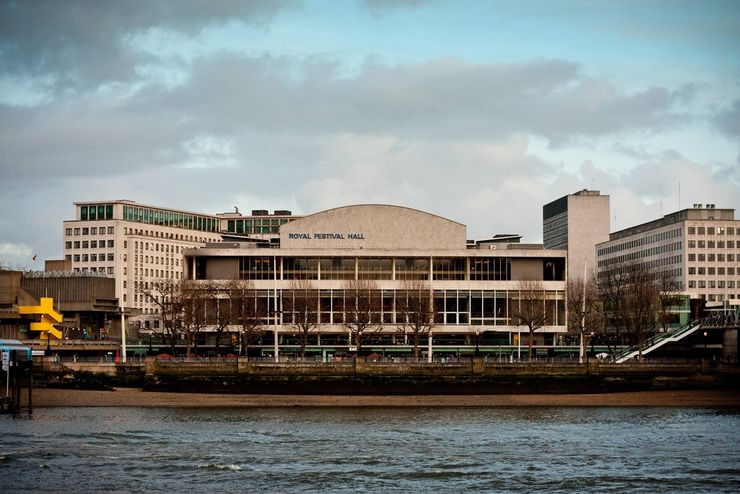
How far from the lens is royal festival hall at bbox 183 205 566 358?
144 meters

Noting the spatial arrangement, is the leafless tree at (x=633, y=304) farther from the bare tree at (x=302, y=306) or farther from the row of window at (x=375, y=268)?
the bare tree at (x=302, y=306)

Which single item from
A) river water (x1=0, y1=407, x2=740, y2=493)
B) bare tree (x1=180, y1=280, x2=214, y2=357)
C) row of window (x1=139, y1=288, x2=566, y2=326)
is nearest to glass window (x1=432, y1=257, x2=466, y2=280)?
row of window (x1=139, y1=288, x2=566, y2=326)

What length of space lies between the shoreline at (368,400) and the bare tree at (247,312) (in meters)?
24.1

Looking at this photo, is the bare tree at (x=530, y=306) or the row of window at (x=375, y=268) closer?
the bare tree at (x=530, y=306)

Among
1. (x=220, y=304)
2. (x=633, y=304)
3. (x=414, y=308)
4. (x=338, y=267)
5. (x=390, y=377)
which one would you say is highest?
(x=338, y=267)

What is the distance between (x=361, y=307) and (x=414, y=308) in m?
6.95

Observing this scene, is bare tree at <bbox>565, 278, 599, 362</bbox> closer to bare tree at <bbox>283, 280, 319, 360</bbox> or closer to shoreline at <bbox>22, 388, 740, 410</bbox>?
shoreline at <bbox>22, 388, 740, 410</bbox>

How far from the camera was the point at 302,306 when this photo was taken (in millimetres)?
136000

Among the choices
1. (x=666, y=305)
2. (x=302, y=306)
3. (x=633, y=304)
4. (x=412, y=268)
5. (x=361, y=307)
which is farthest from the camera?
(x=412, y=268)

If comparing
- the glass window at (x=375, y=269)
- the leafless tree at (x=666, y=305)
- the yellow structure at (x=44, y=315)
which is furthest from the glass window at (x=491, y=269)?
the yellow structure at (x=44, y=315)

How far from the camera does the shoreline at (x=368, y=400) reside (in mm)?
99812

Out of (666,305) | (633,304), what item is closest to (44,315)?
(633,304)

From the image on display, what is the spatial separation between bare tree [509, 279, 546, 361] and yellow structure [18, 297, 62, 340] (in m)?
54.4

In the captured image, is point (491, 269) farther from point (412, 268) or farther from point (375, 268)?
point (375, 268)
